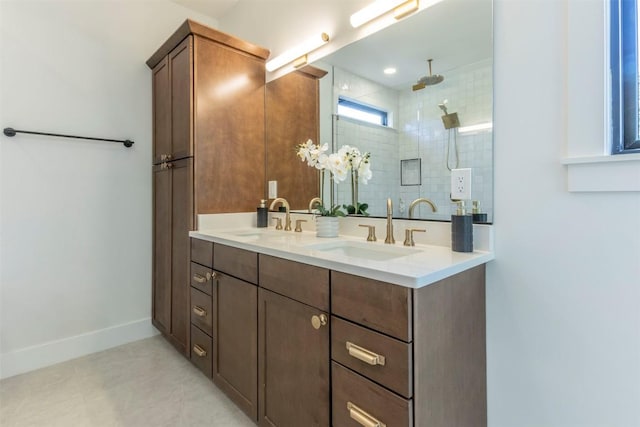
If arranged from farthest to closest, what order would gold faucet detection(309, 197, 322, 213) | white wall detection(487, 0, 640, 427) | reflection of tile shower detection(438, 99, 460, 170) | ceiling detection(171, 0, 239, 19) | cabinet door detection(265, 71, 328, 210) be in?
ceiling detection(171, 0, 239, 19)
cabinet door detection(265, 71, 328, 210)
gold faucet detection(309, 197, 322, 213)
reflection of tile shower detection(438, 99, 460, 170)
white wall detection(487, 0, 640, 427)

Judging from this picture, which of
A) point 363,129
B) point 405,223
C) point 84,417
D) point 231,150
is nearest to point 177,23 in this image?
point 231,150

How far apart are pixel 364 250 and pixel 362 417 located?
26.8 inches

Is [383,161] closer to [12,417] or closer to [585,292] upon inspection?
[585,292]

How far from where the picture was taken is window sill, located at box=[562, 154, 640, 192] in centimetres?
90

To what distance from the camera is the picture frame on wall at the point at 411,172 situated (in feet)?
4.70

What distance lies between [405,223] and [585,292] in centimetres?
66

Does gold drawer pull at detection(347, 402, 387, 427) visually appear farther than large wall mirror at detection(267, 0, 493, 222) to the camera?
No

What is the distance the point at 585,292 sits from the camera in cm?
101

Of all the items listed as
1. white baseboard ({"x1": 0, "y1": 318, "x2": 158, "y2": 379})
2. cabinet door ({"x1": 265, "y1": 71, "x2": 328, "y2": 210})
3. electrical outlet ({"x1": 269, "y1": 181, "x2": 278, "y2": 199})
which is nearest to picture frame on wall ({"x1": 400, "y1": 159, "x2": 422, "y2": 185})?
cabinet door ({"x1": 265, "y1": 71, "x2": 328, "y2": 210})

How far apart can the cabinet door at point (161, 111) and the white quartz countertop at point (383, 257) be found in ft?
3.06

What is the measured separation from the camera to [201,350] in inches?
71.6

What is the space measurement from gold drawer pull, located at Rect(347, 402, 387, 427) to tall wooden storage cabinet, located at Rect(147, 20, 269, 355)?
133 cm

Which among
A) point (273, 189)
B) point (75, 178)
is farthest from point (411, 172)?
point (75, 178)

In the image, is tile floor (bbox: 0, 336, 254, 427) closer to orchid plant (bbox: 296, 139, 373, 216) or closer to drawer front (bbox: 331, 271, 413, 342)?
drawer front (bbox: 331, 271, 413, 342)
